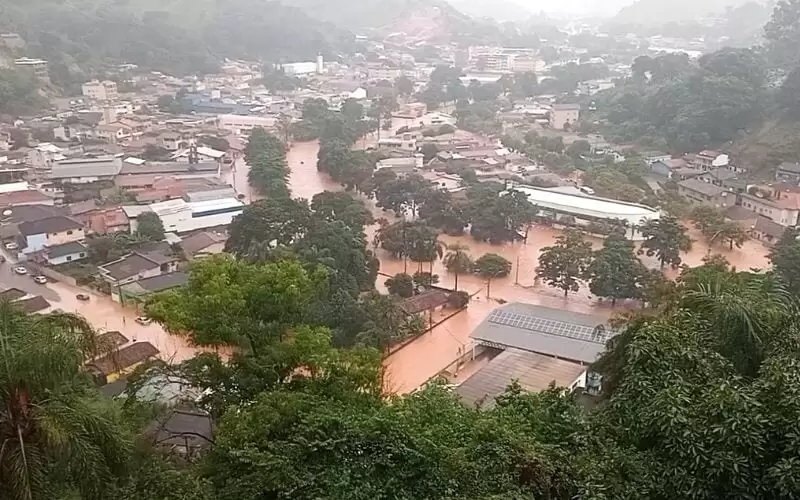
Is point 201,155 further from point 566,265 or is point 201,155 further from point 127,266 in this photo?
point 566,265

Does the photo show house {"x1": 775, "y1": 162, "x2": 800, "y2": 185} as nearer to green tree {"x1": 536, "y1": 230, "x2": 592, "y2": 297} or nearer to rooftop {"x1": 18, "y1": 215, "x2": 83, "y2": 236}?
green tree {"x1": 536, "y1": 230, "x2": 592, "y2": 297}

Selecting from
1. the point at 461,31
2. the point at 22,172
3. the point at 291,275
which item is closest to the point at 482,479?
the point at 291,275

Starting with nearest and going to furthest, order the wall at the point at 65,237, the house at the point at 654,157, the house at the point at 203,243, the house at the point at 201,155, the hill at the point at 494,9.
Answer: the house at the point at 203,243, the wall at the point at 65,237, the house at the point at 654,157, the house at the point at 201,155, the hill at the point at 494,9

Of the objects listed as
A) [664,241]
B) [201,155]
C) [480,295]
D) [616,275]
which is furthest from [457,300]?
[201,155]

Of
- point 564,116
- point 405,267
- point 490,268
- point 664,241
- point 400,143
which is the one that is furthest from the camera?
point 564,116

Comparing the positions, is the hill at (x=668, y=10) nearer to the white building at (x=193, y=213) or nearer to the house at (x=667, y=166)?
Answer: the house at (x=667, y=166)

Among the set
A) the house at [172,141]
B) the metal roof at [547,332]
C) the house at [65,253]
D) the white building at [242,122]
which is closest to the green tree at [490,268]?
the metal roof at [547,332]
